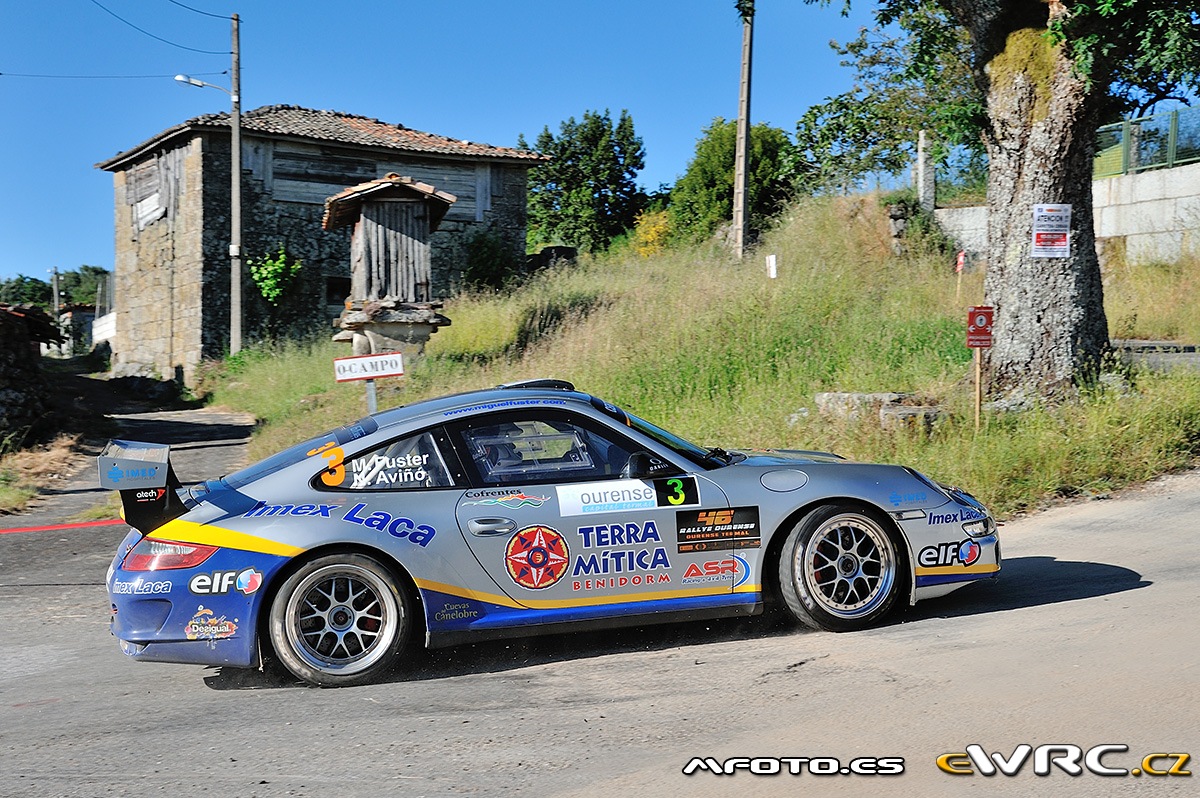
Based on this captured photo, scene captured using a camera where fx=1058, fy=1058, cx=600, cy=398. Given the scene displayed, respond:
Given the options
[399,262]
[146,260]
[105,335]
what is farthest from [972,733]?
[105,335]

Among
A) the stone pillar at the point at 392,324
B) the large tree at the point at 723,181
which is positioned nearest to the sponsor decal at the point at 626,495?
the stone pillar at the point at 392,324

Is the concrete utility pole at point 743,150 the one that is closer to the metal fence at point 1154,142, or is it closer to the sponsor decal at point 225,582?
the metal fence at point 1154,142

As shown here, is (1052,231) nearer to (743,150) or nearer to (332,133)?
(743,150)

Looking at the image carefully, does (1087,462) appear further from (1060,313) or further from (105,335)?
(105,335)

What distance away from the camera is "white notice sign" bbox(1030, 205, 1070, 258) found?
36.2ft

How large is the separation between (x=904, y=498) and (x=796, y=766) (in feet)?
7.53

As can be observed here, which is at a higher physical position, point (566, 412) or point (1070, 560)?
point (566, 412)

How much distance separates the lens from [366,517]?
17.5 feet

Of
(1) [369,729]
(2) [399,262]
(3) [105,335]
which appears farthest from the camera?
(3) [105,335]

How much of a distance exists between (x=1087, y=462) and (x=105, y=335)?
50.3 metres

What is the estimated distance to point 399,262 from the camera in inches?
711

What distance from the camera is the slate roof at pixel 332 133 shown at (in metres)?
26.2

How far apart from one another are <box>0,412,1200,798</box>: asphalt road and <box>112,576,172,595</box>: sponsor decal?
543 millimetres

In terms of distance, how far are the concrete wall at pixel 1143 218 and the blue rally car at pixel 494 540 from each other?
14.8 meters
